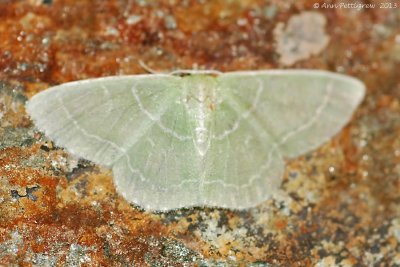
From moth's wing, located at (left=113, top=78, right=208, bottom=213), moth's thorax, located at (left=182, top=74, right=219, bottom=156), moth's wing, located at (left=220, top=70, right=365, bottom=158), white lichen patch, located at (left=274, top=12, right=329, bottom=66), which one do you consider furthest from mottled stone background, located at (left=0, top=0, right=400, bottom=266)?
moth's thorax, located at (left=182, top=74, right=219, bottom=156)

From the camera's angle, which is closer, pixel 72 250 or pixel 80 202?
pixel 72 250

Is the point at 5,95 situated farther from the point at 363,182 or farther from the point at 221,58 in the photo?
the point at 363,182

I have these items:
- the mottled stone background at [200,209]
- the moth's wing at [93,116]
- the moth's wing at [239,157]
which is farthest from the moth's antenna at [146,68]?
the moth's wing at [239,157]

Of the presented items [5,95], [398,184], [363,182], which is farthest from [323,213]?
[5,95]

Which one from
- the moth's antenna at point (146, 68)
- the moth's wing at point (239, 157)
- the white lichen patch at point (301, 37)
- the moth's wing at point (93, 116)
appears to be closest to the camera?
the moth's wing at point (93, 116)

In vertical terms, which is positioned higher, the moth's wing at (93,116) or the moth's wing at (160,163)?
the moth's wing at (93,116)

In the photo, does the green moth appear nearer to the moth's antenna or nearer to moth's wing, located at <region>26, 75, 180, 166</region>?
moth's wing, located at <region>26, 75, 180, 166</region>

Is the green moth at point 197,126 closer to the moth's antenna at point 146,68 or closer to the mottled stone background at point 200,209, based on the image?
the mottled stone background at point 200,209
